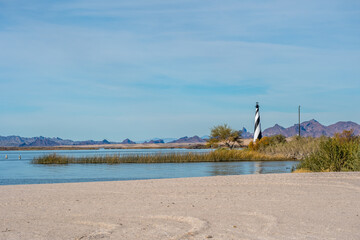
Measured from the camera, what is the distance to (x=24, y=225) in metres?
6.72

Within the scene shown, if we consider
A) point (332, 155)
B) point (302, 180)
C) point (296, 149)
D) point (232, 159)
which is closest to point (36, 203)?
point (302, 180)

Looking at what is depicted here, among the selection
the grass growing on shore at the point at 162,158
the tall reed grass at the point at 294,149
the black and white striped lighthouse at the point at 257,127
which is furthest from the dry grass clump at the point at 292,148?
the black and white striped lighthouse at the point at 257,127

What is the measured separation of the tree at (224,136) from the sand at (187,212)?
49.4 meters

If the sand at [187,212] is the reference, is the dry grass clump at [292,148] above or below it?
above

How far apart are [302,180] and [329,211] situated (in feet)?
18.6

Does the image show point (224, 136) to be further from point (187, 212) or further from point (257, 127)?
point (187, 212)

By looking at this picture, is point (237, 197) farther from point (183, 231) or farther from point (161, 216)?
point (183, 231)

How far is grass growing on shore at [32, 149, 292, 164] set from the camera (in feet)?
123

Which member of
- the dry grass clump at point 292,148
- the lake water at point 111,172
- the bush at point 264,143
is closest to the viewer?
the lake water at point 111,172

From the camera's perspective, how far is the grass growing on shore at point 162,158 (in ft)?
123

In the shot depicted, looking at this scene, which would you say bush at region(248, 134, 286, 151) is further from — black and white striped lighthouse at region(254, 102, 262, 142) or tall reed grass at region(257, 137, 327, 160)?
black and white striped lighthouse at region(254, 102, 262, 142)

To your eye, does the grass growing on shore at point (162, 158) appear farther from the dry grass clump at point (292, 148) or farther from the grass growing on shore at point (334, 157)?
the grass growing on shore at point (334, 157)

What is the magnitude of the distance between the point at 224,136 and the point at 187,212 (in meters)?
54.4

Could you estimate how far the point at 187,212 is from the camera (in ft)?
25.4
